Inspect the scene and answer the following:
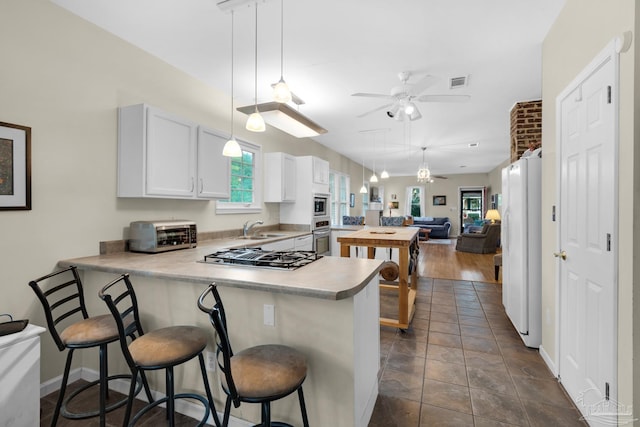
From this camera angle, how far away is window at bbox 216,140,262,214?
3992 millimetres

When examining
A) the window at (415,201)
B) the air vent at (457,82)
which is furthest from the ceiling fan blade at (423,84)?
the window at (415,201)

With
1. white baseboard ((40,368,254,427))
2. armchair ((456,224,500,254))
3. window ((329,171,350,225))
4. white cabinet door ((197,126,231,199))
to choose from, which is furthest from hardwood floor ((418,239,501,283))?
white baseboard ((40,368,254,427))

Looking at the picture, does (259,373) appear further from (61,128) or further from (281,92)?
(61,128)

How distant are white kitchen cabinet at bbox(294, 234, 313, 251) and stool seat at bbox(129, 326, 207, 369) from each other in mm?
2726

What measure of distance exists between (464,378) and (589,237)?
1302 mm

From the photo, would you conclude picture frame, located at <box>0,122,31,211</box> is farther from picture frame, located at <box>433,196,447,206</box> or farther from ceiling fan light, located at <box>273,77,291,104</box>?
picture frame, located at <box>433,196,447,206</box>

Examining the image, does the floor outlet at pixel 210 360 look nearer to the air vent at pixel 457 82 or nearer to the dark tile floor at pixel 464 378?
the dark tile floor at pixel 464 378

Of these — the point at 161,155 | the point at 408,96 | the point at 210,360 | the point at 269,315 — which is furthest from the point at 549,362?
the point at 161,155

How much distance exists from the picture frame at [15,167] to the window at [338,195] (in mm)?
5964

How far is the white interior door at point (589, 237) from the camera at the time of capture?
149 cm

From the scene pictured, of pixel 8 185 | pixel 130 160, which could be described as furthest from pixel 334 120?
pixel 8 185

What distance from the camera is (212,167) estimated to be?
317 centimetres

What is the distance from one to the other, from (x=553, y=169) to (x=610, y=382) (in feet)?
4.89

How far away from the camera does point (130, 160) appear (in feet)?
8.13
